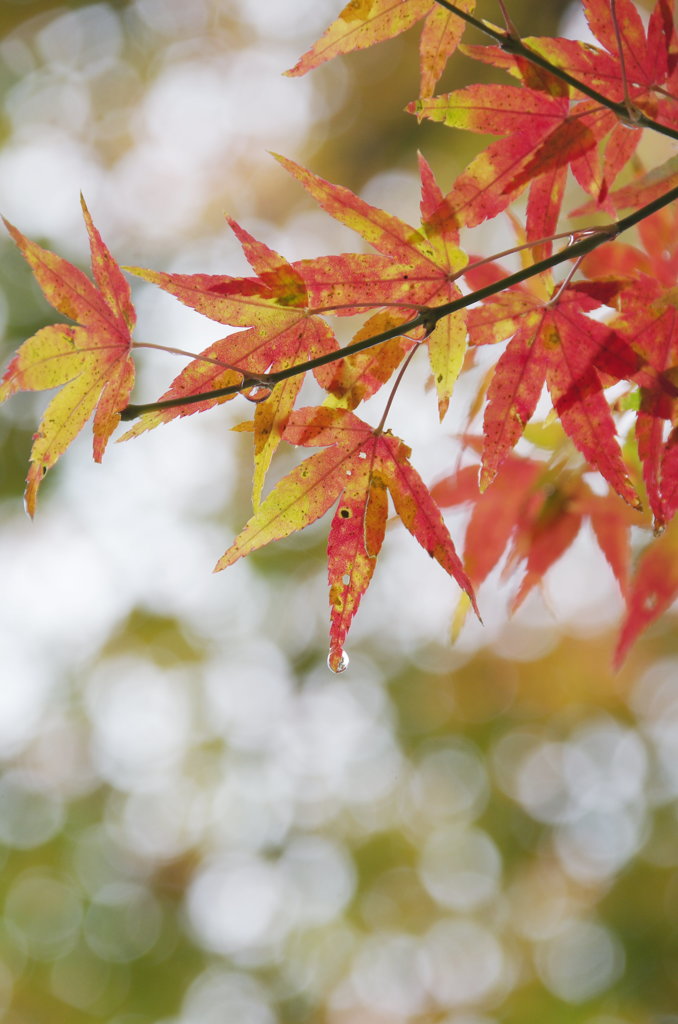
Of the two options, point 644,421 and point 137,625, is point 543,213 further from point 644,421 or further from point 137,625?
point 137,625

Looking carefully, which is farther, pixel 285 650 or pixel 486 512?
pixel 285 650

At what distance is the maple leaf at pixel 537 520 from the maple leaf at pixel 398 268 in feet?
1.29

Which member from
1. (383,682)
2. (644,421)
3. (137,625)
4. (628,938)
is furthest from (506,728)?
(644,421)

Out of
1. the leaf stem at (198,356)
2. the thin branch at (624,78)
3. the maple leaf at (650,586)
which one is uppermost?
the thin branch at (624,78)

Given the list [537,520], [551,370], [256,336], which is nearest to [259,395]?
[256,336]

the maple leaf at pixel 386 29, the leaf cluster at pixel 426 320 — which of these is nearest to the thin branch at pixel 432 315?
the leaf cluster at pixel 426 320

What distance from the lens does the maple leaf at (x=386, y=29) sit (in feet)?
1.89

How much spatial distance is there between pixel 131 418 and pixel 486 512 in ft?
1.74

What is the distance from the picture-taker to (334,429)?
1.97 ft

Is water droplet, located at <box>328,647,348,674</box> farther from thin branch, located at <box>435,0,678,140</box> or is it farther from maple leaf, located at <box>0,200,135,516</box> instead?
thin branch, located at <box>435,0,678,140</box>

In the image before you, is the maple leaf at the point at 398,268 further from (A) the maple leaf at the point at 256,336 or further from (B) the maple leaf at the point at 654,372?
(B) the maple leaf at the point at 654,372

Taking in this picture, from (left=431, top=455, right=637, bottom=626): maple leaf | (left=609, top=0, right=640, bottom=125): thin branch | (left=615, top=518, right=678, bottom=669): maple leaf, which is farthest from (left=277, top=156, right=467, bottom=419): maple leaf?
(left=615, top=518, right=678, bottom=669): maple leaf

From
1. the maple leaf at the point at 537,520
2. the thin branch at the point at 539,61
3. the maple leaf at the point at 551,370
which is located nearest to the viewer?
the thin branch at the point at 539,61

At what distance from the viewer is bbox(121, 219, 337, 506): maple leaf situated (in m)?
0.55
